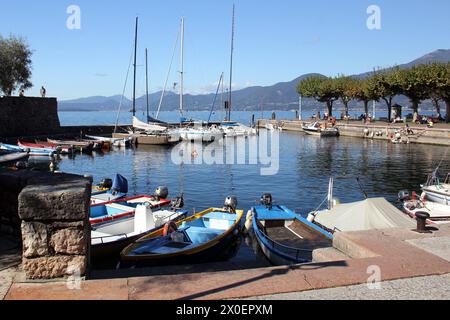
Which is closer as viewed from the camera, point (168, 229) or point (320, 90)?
point (168, 229)

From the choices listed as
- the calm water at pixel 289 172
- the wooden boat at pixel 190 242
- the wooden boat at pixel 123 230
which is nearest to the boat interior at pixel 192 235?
the wooden boat at pixel 190 242

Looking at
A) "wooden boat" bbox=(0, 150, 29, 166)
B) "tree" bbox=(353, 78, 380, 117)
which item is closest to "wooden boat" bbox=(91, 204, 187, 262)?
"wooden boat" bbox=(0, 150, 29, 166)

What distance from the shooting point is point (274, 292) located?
5.51 metres

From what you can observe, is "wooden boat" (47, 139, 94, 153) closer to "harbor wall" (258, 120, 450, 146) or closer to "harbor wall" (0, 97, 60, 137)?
"harbor wall" (0, 97, 60, 137)

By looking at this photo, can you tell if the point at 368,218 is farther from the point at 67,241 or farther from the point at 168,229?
the point at 67,241

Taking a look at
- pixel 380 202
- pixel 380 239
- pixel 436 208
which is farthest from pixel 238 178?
pixel 380 239

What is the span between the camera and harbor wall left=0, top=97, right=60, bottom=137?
5269 centimetres

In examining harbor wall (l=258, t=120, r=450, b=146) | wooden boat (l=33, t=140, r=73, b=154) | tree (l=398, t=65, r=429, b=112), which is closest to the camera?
wooden boat (l=33, t=140, r=73, b=154)

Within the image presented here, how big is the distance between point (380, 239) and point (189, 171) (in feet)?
101

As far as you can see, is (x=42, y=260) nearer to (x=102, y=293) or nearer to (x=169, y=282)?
A: (x=102, y=293)

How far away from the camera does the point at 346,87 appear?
302 ft

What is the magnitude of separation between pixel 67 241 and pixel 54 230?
205 mm

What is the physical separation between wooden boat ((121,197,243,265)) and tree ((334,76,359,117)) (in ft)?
250

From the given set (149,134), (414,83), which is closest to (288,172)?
(149,134)
